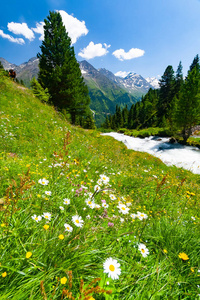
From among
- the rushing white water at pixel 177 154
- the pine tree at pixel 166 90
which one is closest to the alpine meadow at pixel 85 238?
the rushing white water at pixel 177 154

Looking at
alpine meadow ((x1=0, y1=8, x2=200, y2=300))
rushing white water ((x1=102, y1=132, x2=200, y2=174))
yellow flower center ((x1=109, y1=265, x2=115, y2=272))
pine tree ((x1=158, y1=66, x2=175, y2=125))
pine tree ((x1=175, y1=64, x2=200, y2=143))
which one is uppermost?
pine tree ((x1=158, y1=66, x2=175, y2=125))

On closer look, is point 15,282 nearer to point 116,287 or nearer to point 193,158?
point 116,287

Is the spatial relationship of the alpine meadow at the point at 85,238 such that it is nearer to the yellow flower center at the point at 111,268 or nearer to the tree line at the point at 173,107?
the yellow flower center at the point at 111,268

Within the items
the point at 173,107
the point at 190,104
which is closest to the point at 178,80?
the point at 173,107

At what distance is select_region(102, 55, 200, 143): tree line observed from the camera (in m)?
18.8

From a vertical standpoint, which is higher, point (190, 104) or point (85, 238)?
point (190, 104)

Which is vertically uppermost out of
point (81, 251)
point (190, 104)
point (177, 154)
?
point (190, 104)

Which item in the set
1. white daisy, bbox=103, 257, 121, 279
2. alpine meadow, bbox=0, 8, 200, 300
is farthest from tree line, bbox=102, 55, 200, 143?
white daisy, bbox=103, 257, 121, 279

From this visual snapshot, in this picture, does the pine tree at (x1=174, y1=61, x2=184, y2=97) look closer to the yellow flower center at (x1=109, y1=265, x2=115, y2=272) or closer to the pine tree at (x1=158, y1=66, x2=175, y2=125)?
the pine tree at (x1=158, y1=66, x2=175, y2=125)

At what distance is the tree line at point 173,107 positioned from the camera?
61.6ft

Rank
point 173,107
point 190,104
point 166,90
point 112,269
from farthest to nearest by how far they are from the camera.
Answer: point 166,90
point 173,107
point 190,104
point 112,269

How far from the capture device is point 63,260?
1.47m

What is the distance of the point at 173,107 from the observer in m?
28.1

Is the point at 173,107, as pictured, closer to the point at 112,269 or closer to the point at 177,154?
the point at 177,154
